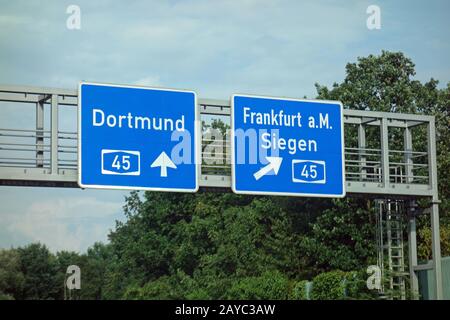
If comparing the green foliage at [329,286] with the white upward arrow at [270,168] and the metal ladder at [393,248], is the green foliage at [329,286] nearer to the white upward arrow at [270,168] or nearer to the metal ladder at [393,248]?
the metal ladder at [393,248]

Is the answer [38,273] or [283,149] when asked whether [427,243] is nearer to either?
[283,149]

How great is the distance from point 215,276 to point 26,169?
23985mm

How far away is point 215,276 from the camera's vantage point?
46.6m

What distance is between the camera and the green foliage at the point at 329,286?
34.3 meters

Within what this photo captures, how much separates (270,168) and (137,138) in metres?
3.38

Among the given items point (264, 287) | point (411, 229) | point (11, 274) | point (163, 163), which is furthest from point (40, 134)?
point (11, 274)

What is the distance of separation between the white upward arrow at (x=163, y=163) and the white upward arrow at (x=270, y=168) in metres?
2.16

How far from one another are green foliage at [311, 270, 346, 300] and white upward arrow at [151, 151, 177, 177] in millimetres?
11767

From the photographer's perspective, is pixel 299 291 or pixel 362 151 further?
→ pixel 299 291

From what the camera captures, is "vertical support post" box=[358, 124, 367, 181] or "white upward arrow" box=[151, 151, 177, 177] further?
"vertical support post" box=[358, 124, 367, 181]

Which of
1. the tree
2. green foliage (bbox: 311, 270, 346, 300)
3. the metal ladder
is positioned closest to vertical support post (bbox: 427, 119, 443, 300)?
the metal ladder

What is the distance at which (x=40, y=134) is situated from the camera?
2389 centimetres

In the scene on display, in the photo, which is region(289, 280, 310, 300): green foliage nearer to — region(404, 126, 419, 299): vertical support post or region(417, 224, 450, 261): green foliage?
region(417, 224, 450, 261): green foliage

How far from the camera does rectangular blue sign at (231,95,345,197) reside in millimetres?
24766
